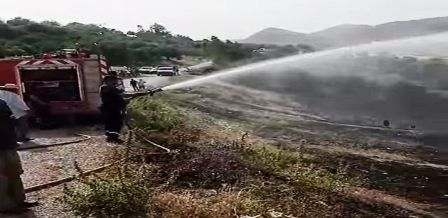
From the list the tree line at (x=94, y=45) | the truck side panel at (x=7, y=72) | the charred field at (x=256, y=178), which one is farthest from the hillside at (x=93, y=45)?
the charred field at (x=256, y=178)

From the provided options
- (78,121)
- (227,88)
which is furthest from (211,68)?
(78,121)

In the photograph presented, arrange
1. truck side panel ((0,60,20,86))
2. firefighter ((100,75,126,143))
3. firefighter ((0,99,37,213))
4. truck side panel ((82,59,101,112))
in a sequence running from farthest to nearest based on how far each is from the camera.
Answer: truck side panel ((0,60,20,86)) → truck side panel ((82,59,101,112)) → firefighter ((100,75,126,143)) → firefighter ((0,99,37,213))

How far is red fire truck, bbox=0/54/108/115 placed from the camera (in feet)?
47.0

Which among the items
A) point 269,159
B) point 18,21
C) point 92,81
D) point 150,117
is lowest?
point 269,159

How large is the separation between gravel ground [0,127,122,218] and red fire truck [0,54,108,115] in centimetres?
150

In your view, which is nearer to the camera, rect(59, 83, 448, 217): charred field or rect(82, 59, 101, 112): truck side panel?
rect(59, 83, 448, 217): charred field

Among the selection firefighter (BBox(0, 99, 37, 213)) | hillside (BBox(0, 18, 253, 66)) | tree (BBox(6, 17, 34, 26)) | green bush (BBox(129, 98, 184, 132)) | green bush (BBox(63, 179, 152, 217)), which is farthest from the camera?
tree (BBox(6, 17, 34, 26))

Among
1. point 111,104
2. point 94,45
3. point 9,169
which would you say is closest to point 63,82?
point 111,104

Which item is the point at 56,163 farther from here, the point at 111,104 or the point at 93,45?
the point at 93,45

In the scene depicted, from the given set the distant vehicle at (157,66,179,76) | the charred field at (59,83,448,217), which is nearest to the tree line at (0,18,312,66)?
the distant vehicle at (157,66,179,76)

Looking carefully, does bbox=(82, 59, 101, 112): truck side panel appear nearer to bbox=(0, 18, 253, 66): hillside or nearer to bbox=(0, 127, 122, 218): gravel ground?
bbox=(0, 127, 122, 218): gravel ground

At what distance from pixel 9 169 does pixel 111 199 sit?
1.35 m

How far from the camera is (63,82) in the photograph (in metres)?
14.5

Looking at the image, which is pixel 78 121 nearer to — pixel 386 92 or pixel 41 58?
pixel 41 58
